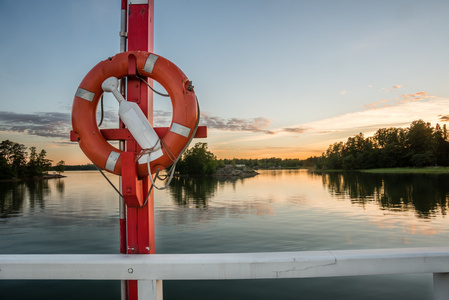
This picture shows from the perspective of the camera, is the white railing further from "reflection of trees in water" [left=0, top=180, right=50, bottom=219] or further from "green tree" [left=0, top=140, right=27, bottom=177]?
"green tree" [left=0, top=140, right=27, bottom=177]

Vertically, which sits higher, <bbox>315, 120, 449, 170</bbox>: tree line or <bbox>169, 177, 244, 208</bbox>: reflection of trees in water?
<bbox>315, 120, 449, 170</bbox>: tree line

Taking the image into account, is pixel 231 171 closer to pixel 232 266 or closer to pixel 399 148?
pixel 399 148

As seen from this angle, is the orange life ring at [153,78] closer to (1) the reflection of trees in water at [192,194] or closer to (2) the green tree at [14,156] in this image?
(1) the reflection of trees in water at [192,194]

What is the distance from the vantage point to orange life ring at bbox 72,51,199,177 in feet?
5.08

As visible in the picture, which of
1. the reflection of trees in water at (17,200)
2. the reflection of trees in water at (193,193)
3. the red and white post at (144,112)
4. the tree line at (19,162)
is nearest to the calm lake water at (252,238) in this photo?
the reflection of trees in water at (17,200)

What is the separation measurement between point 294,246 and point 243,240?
114 cm

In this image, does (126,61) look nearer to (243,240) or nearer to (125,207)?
(125,207)

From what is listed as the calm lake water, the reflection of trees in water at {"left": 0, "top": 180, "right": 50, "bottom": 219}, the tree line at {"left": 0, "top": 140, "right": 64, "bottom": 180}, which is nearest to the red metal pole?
the calm lake water

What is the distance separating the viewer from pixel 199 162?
196 ft

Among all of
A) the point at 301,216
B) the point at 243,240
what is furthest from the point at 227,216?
the point at 243,240

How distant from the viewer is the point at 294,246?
573 cm

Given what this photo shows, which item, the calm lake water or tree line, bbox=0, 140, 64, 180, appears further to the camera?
tree line, bbox=0, 140, 64, 180

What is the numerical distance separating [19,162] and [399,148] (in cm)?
6363

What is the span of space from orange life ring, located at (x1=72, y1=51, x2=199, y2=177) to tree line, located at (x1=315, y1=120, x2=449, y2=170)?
170 ft
